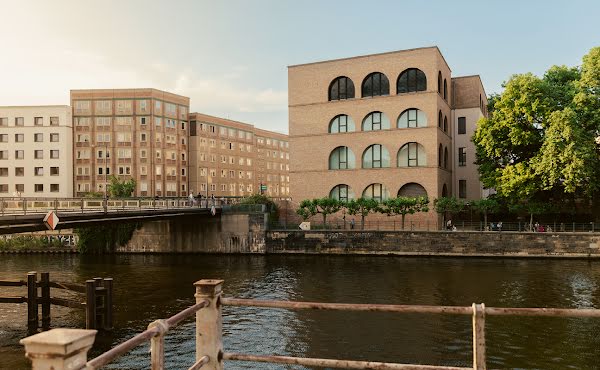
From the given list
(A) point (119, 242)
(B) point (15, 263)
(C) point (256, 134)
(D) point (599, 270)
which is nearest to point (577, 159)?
(D) point (599, 270)

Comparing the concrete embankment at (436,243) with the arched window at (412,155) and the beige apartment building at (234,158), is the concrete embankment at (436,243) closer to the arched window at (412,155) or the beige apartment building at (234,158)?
the arched window at (412,155)

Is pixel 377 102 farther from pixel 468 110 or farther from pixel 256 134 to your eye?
pixel 256 134

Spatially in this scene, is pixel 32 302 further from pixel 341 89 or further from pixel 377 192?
pixel 341 89

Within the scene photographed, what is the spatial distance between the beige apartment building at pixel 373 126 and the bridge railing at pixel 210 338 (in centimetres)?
4852

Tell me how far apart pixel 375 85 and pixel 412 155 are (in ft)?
30.2

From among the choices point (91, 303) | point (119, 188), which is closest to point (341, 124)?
point (119, 188)

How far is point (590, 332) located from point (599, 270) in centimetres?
2001

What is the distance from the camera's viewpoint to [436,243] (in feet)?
152

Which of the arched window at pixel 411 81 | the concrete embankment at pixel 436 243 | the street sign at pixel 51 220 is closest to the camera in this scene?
the street sign at pixel 51 220

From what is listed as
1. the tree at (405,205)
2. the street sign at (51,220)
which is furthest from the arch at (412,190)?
the street sign at (51,220)

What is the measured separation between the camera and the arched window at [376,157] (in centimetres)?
5466

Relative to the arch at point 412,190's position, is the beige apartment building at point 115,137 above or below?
above

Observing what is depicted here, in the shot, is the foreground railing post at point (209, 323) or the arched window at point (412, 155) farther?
the arched window at point (412, 155)

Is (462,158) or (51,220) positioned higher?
(462,158)
